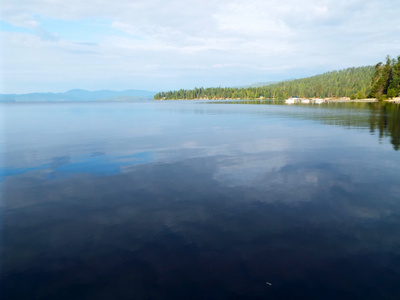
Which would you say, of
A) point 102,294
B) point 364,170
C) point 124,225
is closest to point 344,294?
point 102,294

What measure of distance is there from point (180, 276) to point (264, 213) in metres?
5.39

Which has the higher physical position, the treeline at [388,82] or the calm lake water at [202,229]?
the treeline at [388,82]

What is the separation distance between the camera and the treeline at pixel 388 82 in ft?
434

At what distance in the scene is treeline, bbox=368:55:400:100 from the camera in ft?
A: 434

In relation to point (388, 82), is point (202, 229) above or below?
below

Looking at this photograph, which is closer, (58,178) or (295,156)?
(58,178)

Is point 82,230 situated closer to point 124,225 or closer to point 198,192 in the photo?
point 124,225

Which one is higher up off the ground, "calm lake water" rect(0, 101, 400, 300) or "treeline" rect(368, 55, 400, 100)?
"treeline" rect(368, 55, 400, 100)

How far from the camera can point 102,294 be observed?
7.34 m

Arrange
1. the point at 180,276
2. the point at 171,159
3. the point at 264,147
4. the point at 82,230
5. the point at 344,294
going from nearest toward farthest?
the point at 344,294
the point at 180,276
the point at 82,230
the point at 171,159
the point at 264,147

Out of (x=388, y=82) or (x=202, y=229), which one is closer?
(x=202, y=229)

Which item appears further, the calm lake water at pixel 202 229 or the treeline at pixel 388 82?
the treeline at pixel 388 82

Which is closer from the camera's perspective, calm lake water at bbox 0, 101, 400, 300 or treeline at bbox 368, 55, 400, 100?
calm lake water at bbox 0, 101, 400, 300

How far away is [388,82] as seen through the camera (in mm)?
144000
